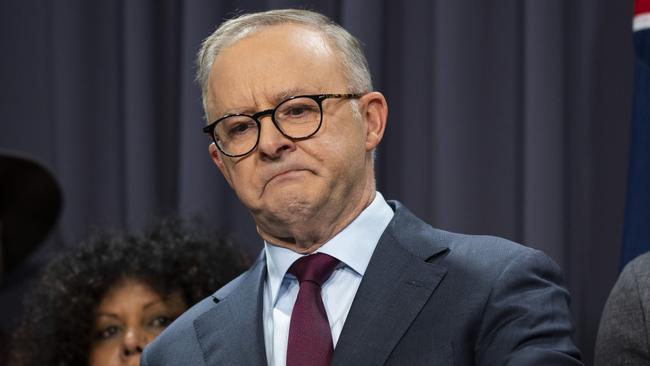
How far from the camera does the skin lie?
1.50 metres

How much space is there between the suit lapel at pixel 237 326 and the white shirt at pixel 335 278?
2 centimetres

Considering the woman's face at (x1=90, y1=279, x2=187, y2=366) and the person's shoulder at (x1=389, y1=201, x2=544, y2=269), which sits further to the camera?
the woman's face at (x1=90, y1=279, x2=187, y2=366)

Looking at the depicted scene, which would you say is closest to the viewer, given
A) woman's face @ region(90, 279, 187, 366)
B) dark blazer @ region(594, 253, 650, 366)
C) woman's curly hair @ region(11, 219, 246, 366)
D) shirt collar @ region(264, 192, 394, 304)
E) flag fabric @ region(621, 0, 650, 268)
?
dark blazer @ region(594, 253, 650, 366)

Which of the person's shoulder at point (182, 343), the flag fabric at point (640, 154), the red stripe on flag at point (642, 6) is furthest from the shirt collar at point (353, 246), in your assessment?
the red stripe on flag at point (642, 6)

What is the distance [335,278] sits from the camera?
1575 mm

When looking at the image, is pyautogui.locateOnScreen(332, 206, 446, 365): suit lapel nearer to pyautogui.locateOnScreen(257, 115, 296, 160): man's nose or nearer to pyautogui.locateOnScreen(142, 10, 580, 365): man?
pyautogui.locateOnScreen(142, 10, 580, 365): man

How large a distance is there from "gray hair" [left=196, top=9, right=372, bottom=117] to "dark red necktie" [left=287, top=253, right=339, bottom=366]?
27cm

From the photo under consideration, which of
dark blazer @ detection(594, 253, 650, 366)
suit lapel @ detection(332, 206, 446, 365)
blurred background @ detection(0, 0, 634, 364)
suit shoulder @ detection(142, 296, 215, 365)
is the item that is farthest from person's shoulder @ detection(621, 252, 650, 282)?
blurred background @ detection(0, 0, 634, 364)

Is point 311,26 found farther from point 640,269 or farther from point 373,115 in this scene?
point 640,269

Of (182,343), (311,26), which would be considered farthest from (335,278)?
(311,26)

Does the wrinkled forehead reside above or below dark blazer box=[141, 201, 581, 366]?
above

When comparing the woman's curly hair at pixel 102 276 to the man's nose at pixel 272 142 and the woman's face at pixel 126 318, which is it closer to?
the woman's face at pixel 126 318

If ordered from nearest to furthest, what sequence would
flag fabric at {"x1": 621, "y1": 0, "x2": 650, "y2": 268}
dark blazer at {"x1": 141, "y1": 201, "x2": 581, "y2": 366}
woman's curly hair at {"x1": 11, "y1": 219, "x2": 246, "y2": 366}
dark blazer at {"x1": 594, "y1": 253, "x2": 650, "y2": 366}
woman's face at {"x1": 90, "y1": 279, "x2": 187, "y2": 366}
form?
1. dark blazer at {"x1": 141, "y1": 201, "x2": 581, "y2": 366}
2. dark blazer at {"x1": 594, "y1": 253, "x2": 650, "y2": 366}
3. flag fabric at {"x1": 621, "y1": 0, "x2": 650, "y2": 268}
4. woman's face at {"x1": 90, "y1": 279, "x2": 187, "y2": 366}
5. woman's curly hair at {"x1": 11, "y1": 219, "x2": 246, "y2": 366}

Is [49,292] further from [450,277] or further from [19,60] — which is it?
[450,277]
